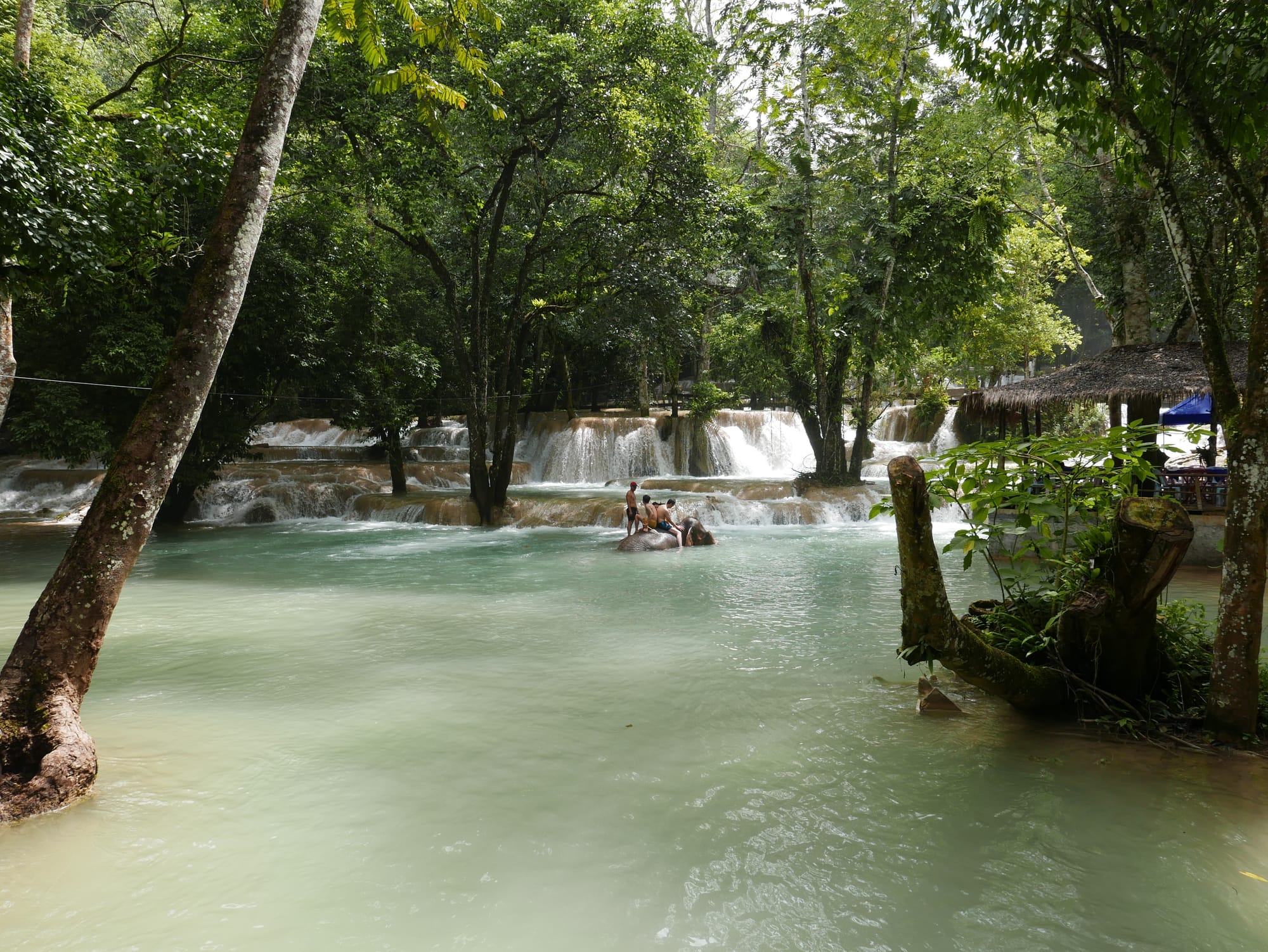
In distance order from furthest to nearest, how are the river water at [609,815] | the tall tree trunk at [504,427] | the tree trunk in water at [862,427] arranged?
the tree trunk in water at [862,427]
the tall tree trunk at [504,427]
the river water at [609,815]

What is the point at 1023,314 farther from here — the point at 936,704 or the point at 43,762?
the point at 43,762

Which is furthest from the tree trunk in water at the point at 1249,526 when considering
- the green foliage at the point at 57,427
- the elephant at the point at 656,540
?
the green foliage at the point at 57,427

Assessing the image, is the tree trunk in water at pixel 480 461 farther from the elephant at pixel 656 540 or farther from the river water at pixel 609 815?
the river water at pixel 609 815

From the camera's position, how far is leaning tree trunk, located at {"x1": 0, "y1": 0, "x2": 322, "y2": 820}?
3.88 metres

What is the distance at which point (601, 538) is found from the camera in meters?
15.6

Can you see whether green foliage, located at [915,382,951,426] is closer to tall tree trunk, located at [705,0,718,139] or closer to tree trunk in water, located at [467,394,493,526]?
tall tree trunk, located at [705,0,718,139]

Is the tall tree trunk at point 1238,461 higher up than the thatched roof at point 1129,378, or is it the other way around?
the thatched roof at point 1129,378

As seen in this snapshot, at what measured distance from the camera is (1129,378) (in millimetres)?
11516

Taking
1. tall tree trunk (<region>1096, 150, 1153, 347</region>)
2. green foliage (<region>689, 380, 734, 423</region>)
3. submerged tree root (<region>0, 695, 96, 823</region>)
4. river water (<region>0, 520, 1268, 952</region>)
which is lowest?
river water (<region>0, 520, 1268, 952</region>)

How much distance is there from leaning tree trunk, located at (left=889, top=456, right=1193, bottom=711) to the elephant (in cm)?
916

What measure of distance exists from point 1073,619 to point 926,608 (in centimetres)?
131

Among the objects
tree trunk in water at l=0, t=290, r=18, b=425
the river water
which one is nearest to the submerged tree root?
the river water

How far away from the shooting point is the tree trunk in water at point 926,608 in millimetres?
3816

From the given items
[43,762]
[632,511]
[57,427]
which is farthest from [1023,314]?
[43,762]
